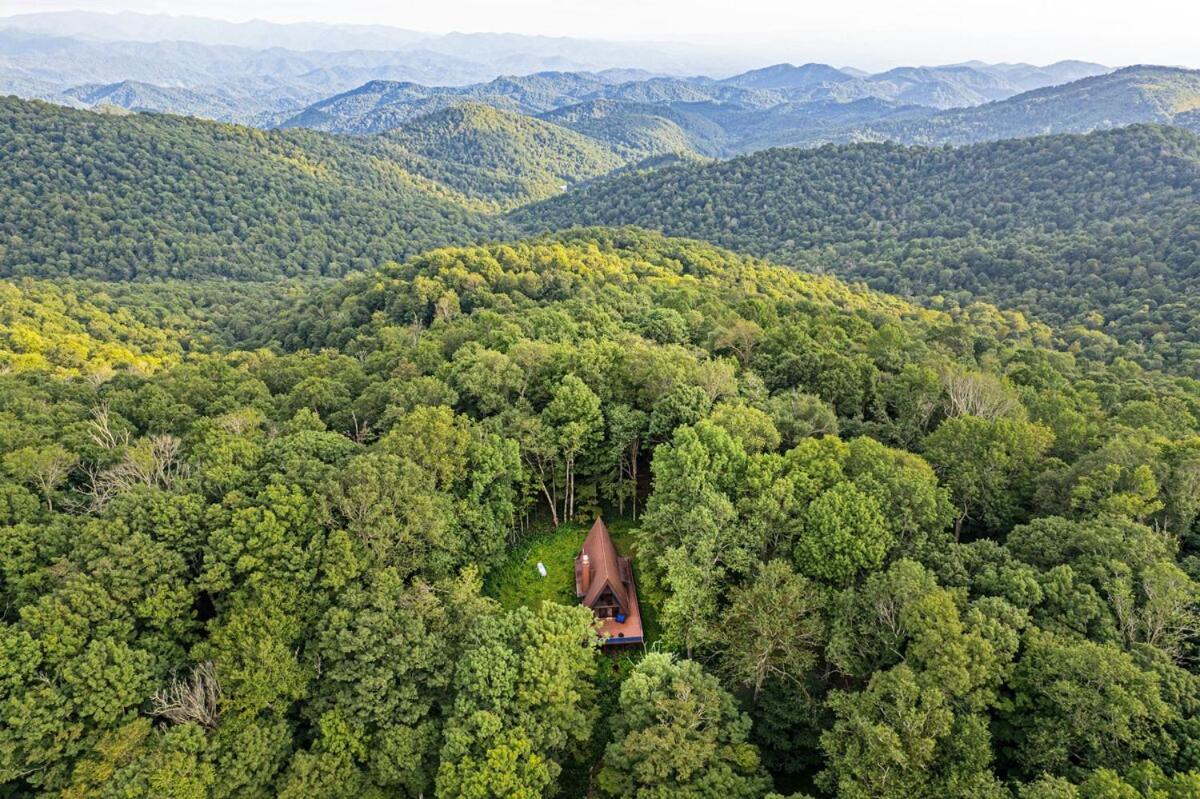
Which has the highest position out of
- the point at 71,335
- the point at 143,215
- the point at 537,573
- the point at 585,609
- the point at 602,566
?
the point at 143,215

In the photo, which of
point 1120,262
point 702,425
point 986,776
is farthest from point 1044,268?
point 986,776

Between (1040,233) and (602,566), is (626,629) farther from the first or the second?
(1040,233)

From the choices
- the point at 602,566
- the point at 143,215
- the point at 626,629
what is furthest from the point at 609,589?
the point at 143,215

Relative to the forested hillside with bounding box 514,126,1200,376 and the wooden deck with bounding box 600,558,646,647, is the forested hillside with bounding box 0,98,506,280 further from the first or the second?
the wooden deck with bounding box 600,558,646,647

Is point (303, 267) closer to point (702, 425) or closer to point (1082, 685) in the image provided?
point (702, 425)

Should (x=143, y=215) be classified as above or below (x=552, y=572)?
above

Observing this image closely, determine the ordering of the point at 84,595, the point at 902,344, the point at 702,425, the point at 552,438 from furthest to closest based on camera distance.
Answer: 1. the point at 902,344
2. the point at 552,438
3. the point at 702,425
4. the point at 84,595
